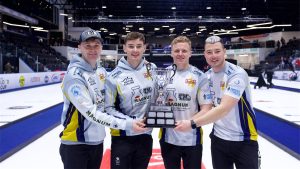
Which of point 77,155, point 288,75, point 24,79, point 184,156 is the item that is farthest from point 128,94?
point 288,75

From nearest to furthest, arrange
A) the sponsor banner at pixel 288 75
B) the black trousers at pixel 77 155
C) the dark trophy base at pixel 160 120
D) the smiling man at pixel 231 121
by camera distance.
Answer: the dark trophy base at pixel 160 120, the black trousers at pixel 77 155, the smiling man at pixel 231 121, the sponsor banner at pixel 288 75

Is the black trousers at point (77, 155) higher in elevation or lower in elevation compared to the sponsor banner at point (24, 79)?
higher

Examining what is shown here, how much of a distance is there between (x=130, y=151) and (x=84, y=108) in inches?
20.6

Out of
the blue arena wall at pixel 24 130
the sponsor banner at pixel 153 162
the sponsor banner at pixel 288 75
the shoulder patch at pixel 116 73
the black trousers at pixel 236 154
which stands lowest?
the sponsor banner at pixel 153 162

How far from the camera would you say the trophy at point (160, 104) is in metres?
2.05

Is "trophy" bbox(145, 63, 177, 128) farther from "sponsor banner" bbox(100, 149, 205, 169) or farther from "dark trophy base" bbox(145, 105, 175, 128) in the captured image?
"sponsor banner" bbox(100, 149, 205, 169)

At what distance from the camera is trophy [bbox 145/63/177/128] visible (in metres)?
2.05

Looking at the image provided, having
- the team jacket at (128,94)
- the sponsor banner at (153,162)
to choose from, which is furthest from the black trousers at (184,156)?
the sponsor banner at (153,162)

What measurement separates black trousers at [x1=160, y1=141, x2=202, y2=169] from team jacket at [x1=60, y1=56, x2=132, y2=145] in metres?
0.51

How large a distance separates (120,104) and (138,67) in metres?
0.34

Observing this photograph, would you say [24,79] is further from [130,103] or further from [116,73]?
[130,103]

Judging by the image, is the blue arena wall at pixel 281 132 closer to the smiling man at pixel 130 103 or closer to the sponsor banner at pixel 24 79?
the smiling man at pixel 130 103

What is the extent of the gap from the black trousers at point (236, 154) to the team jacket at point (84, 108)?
2.58 feet

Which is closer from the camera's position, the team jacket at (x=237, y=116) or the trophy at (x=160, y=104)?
the trophy at (x=160, y=104)
